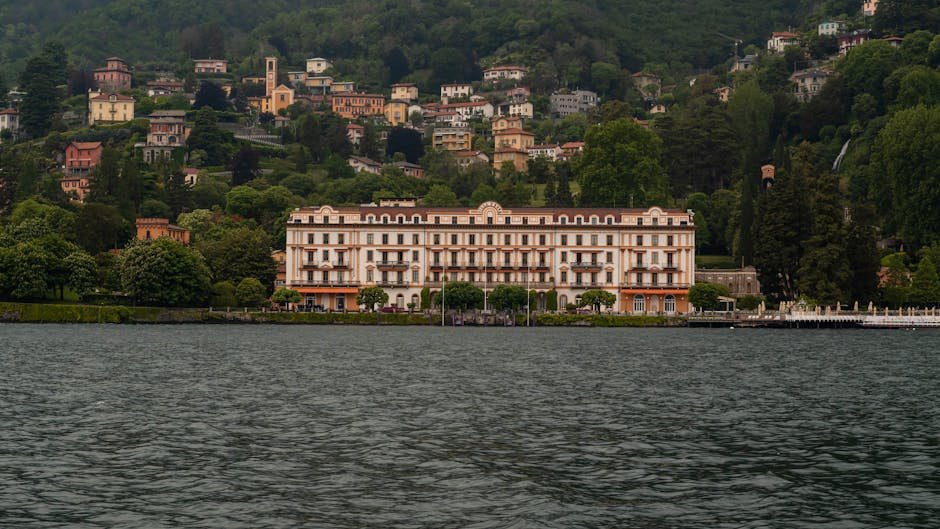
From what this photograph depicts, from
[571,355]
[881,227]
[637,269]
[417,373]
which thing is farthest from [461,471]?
[881,227]

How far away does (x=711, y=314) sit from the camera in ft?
404

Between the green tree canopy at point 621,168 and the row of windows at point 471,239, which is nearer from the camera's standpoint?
the row of windows at point 471,239

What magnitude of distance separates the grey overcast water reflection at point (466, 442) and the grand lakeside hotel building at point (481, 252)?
6167cm

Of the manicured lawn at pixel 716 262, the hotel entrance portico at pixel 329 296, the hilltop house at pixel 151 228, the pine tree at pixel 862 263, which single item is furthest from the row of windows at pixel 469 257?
the hilltop house at pixel 151 228

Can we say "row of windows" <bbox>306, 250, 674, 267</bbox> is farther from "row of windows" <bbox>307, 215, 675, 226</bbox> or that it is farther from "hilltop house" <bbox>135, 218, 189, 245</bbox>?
"hilltop house" <bbox>135, 218, 189, 245</bbox>

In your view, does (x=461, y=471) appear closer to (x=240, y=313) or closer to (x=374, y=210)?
(x=240, y=313)

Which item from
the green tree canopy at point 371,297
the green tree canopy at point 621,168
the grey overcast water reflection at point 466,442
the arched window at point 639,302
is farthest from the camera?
the green tree canopy at point 621,168

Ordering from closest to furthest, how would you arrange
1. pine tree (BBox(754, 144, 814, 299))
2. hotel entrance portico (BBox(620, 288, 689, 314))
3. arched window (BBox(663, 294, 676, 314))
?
1. pine tree (BBox(754, 144, 814, 299))
2. hotel entrance portico (BBox(620, 288, 689, 314))
3. arched window (BBox(663, 294, 676, 314))

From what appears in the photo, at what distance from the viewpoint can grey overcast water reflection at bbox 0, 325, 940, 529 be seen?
→ 29.1m

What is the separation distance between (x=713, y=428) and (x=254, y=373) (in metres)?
27.0

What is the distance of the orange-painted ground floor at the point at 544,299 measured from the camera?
13325 cm

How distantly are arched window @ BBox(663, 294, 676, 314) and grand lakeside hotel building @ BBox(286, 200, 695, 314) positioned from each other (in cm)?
10

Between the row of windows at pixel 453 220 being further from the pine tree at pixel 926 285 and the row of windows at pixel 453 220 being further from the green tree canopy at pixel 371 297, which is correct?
the pine tree at pixel 926 285

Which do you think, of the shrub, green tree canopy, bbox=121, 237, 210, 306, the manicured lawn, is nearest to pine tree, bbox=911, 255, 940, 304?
the manicured lawn
